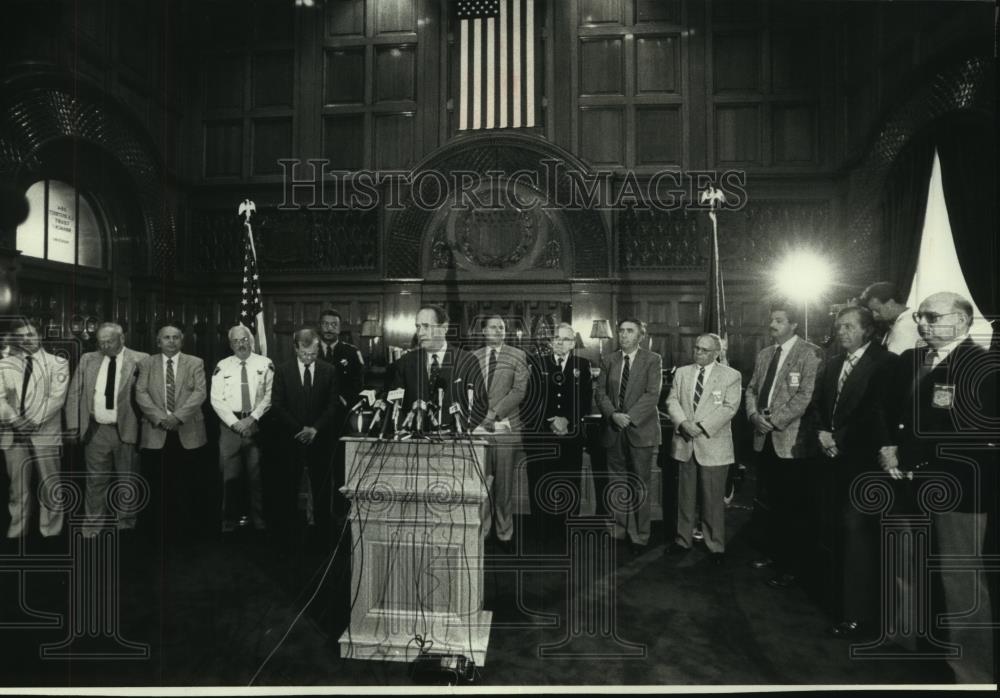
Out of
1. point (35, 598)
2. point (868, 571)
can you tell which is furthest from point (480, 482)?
point (35, 598)

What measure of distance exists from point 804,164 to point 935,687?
5042 millimetres

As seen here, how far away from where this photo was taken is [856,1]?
17.7 ft

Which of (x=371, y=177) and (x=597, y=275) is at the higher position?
(x=371, y=177)

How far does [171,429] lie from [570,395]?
299cm

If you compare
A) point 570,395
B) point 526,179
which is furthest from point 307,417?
point 526,179

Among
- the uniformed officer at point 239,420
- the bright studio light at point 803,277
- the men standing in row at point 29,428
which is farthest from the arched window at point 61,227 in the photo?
the bright studio light at point 803,277

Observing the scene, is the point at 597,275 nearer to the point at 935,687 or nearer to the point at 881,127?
the point at 881,127

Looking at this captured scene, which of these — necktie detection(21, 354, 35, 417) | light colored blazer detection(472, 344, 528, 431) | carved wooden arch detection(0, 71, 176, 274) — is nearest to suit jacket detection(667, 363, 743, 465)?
light colored blazer detection(472, 344, 528, 431)

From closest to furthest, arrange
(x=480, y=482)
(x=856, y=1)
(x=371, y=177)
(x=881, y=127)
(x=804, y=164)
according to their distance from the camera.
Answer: (x=480, y=482) → (x=881, y=127) → (x=856, y=1) → (x=804, y=164) → (x=371, y=177)

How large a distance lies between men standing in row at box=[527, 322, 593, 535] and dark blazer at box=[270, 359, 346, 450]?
158 cm

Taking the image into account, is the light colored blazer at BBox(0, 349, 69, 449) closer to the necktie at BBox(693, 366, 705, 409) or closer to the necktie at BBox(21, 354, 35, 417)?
the necktie at BBox(21, 354, 35, 417)

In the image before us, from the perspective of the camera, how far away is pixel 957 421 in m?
2.53

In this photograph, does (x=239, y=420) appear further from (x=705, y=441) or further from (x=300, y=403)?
(x=705, y=441)

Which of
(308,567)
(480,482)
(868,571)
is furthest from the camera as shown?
(308,567)
